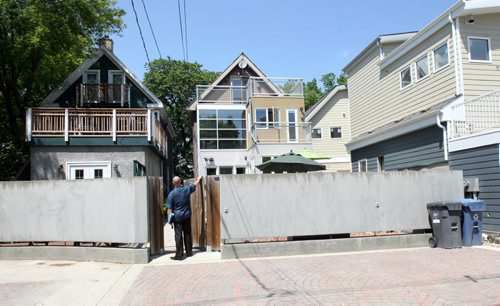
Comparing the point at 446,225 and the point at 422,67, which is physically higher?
the point at 422,67

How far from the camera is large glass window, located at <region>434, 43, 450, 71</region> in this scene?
Result: 13.4 m

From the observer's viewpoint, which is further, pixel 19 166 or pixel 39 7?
pixel 19 166

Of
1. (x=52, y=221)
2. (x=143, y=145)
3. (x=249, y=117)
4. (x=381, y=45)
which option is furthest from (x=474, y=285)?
(x=249, y=117)

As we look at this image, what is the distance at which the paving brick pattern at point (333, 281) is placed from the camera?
5688 millimetres

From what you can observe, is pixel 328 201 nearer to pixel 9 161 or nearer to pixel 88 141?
pixel 88 141

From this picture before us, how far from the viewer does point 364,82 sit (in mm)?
19297

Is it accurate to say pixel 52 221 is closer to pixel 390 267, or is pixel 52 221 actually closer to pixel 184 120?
pixel 390 267

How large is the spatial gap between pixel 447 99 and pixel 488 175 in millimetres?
3354

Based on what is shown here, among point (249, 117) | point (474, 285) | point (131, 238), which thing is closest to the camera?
point (474, 285)

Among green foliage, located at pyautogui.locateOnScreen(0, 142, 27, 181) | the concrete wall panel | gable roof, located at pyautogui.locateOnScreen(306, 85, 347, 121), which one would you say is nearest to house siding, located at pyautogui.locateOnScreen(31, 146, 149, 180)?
green foliage, located at pyautogui.locateOnScreen(0, 142, 27, 181)

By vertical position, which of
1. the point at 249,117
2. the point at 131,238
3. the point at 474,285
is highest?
the point at 249,117

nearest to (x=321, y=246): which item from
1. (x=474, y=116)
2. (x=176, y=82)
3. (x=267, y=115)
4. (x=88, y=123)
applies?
(x=474, y=116)

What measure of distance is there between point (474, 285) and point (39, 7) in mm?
17825

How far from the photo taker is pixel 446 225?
927 centimetres
